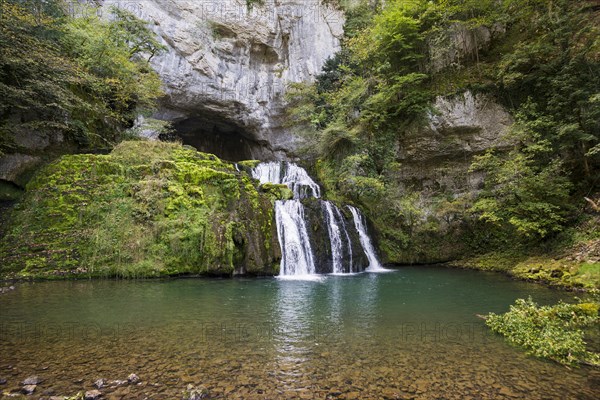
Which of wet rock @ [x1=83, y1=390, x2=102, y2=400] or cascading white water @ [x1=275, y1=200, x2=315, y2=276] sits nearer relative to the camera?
wet rock @ [x1=83, y1=390, x2=102, y2=400]

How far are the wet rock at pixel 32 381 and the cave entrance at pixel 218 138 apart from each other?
2183 centimetres

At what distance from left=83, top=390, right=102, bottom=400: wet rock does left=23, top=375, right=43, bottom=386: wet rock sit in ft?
2.18

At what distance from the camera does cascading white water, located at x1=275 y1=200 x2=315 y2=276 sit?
39.9 feet

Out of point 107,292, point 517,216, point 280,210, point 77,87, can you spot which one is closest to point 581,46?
point 517,216

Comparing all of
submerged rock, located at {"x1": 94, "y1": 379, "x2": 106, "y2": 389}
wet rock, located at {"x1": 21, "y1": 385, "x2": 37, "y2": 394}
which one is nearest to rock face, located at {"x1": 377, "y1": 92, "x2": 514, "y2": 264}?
submerged rock, located at {"x1": 94, "y1": 379, "x2": 106, "y2": 389}

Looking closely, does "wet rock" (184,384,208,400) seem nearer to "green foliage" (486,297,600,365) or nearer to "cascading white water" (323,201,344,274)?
"green foliage" (486,297,600,365)

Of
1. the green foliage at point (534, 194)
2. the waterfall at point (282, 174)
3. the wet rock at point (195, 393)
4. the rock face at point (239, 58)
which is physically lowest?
the wet rock at point (195, 393)

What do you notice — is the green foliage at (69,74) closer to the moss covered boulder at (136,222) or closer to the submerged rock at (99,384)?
the moss covered boulder at (136,222)

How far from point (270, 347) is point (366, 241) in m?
11.2

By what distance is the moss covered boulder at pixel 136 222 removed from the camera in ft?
31.1

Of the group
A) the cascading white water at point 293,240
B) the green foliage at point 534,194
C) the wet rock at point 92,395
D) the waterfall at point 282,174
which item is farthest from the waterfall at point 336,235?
the wet rock at point 92,395

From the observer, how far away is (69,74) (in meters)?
11.3

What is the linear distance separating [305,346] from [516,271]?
399 inches

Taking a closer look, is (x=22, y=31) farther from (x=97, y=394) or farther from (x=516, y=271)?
(x=516, y=271)
